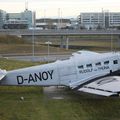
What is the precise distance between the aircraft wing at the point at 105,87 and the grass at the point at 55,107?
0.65 metres

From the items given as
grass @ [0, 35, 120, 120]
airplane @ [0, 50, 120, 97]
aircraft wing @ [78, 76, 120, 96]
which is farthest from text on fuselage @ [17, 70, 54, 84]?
aircraft wing @ [78, 76, 120, 96]

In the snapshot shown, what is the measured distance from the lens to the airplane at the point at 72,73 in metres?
24.5

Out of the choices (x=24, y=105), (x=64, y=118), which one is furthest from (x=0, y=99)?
(x=64, y=118)

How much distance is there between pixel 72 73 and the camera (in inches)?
987

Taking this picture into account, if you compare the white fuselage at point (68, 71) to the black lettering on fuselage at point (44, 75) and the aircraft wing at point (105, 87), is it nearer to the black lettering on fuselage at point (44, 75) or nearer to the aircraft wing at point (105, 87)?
the black lettering on fuselage at point (44, 75)

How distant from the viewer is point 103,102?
74.3ft

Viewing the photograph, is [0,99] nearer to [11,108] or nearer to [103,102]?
[11,108]

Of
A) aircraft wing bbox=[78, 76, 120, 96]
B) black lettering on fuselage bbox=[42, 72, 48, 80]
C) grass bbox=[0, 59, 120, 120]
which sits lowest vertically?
grass bbox=[0, 59, 120, 120]

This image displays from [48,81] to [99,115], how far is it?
568 centimetres

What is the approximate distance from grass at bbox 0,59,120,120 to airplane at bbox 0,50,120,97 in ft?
2.49

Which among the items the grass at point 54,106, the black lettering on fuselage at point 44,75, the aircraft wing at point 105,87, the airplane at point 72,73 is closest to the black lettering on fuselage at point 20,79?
the airplane at point 72,73

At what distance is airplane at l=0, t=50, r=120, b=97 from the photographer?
24.5 m

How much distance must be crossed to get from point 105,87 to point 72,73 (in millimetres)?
3429

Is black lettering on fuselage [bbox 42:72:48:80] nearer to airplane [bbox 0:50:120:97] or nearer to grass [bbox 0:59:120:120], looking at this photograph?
airplane [bbox 0:50:120:97]
